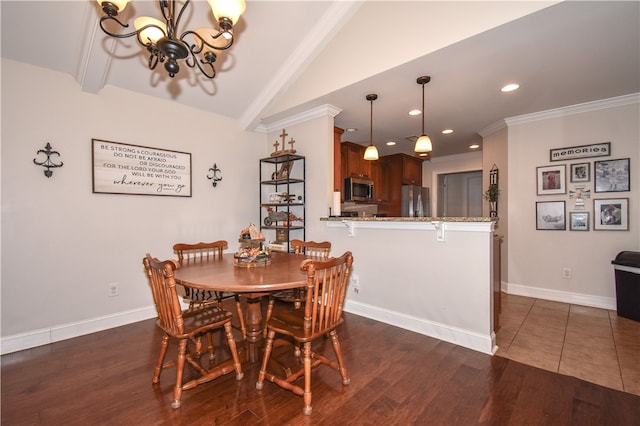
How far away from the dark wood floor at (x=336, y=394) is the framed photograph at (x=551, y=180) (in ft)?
8.66

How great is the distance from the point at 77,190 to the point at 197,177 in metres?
1.15

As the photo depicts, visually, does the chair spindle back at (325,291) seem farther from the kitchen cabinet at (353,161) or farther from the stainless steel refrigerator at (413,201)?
the stainless steel refrigerator at (413,201)

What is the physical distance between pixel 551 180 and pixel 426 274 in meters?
2.49

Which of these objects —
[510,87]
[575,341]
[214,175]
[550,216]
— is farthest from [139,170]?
[550,216]

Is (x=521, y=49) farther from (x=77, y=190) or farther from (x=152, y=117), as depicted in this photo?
(x=77, y=190)

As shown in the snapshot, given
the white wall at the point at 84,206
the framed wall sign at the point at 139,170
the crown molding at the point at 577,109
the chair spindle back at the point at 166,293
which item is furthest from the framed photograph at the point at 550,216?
the framed wall sign at the point at 139,170

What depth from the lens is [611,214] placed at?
11.1 ft

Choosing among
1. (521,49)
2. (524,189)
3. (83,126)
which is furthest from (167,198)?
(524,189)

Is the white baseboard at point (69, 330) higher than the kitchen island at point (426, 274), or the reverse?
the kitchen island at point (426, 274)

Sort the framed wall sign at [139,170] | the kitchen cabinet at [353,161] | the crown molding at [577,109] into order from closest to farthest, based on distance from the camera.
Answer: the framed wall sign at [139,170], the crown molding at [577,109], the kitchen cabinet at [353,161]

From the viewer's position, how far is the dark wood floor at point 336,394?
1.60 meters

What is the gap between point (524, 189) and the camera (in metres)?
3.99

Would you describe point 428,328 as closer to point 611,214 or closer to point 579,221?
point 579,221

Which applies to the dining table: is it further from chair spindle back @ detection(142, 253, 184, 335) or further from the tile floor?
the tile floor
